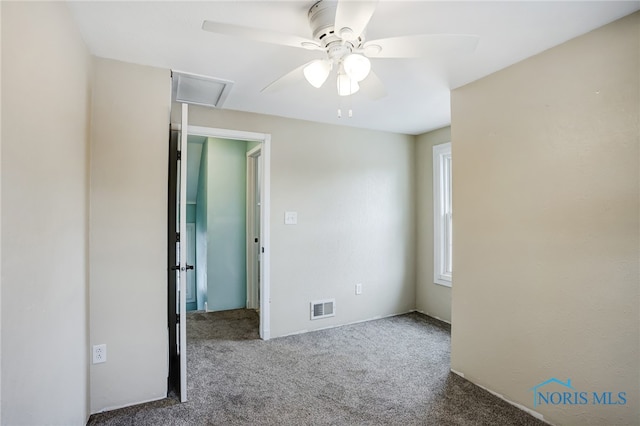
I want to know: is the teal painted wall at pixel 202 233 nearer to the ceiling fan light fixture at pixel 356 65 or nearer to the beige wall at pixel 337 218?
the beige wall at pixel 337 218

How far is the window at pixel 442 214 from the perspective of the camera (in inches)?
149

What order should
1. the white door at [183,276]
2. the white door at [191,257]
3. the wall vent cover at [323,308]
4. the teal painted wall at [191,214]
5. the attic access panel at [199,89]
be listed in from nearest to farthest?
the white door at [183,276] → the attic access panel at [199,89] → the wall vent cover at [323,308] → the white door at [191,257] → the teal painted wall at [191,214]

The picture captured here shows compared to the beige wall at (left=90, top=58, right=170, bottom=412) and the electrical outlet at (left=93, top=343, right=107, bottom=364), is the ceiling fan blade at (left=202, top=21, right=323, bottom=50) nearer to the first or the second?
the beige wall at (left=90, top=58, right=170, bottom=412)

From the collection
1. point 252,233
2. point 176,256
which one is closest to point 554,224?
point 176,256

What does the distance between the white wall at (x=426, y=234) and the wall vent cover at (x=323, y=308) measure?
1224 mm

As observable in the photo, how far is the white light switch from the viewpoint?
3350 mm

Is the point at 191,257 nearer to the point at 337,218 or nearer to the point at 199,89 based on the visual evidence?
the point at 337,218

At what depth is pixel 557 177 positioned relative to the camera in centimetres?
193

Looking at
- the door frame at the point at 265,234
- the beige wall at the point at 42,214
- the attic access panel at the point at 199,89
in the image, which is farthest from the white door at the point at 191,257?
the beige wall at the point at 42,214

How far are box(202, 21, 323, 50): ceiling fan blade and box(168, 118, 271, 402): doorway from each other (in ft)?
3.39

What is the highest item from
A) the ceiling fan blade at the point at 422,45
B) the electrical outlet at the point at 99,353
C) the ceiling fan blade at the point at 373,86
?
the ceiling fan blade at the point at 422,45

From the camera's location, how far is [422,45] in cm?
133

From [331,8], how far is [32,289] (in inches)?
64.1

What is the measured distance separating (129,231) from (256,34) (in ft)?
4.89
